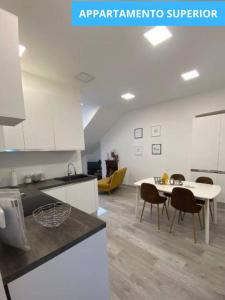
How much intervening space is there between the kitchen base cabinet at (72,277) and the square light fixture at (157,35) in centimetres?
214

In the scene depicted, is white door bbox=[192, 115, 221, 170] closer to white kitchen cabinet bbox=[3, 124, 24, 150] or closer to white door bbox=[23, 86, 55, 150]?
white door bbox=[23, 86, 55, 150]

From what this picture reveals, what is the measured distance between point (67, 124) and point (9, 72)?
2.04m

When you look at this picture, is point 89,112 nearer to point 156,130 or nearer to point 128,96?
point 128,96

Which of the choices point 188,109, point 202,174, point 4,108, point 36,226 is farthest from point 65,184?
point 188,109

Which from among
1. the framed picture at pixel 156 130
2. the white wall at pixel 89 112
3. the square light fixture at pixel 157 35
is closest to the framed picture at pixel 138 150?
the framed picture at pixel 156 130

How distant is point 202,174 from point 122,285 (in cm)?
295

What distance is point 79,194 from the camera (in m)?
2.73

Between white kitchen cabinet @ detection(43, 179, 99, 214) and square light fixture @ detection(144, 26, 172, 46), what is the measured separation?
2.43 m

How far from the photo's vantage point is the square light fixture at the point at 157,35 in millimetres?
1702

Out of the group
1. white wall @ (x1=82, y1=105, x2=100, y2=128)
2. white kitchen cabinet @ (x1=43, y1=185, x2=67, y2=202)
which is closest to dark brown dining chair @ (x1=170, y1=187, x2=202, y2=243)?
white kitchen cabinet @ (x1=43, y1=185, x2=67, y2=202)

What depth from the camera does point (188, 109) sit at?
4055 millimetres

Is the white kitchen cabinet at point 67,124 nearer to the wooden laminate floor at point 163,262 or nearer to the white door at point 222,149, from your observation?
the wooden laminate floor at point 163,262

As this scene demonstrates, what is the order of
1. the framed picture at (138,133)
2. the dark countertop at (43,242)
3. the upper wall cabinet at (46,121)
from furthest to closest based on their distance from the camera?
the framed picture at (138,133) < the upper wall cabinet at (46,121) < the dark countertop at (43,242)

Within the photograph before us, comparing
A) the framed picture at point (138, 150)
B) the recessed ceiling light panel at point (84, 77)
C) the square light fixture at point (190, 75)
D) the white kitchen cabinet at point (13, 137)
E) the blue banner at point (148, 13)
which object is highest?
the blue banner at point (148, 13)
